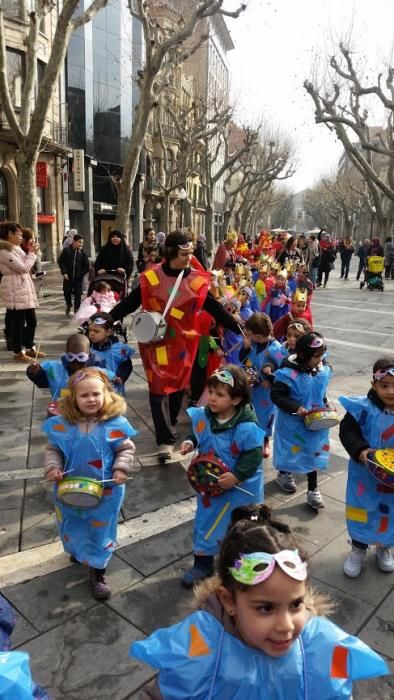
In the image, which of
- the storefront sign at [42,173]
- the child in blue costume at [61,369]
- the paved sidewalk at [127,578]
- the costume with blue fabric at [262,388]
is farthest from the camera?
the storefront sign at [42,173]

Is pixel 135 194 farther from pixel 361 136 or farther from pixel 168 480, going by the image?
pixel 168 480

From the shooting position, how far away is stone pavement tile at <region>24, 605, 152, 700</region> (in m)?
2.17

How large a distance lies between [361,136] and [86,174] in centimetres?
1380

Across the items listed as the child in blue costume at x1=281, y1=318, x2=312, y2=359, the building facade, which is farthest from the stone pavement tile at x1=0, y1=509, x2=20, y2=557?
the building facade

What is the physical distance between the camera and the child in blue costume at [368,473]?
2.86 m

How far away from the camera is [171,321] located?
4.29 metres

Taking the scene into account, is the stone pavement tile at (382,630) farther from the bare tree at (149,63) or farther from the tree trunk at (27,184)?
the bare tree at (149,63)

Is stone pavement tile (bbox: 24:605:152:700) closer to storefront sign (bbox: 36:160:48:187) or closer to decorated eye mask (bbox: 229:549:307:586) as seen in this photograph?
decorated eye mask (bbox: 229:549:307:586)

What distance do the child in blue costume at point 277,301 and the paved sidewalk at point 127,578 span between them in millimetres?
2891

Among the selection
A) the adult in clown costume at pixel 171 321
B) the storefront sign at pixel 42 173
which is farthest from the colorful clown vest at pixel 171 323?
the storefront sign at pixel 42 173

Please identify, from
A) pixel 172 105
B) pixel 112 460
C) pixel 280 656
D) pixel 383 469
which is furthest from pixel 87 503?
pixel 172 105

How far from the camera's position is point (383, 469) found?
2.72m

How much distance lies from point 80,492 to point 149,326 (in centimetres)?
184

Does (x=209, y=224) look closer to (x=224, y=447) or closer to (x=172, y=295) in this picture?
→ (x=172, y=295)
